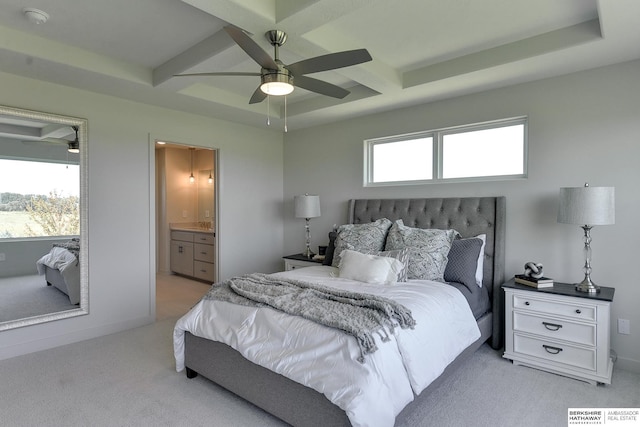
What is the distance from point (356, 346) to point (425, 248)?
5.20 ft

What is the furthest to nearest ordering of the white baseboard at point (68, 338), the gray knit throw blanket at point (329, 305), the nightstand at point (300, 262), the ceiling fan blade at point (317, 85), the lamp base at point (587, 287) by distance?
1. the nightstand at point (300, 262)
2. the white baseboard at point (68, 338)
3. the lamp base at point (587, 287)
4. the ceiling fan blade at point (317, 85)
5. the gray knit throw blanket at point (329, 305)

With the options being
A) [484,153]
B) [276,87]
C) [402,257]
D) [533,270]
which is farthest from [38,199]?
[533,270]

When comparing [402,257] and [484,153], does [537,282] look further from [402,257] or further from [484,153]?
[484,153]

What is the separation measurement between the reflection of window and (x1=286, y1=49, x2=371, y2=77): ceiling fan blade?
2746mm

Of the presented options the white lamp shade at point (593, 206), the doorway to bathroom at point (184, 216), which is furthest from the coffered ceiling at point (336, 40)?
the doorway to bathroom at point (184, 216)

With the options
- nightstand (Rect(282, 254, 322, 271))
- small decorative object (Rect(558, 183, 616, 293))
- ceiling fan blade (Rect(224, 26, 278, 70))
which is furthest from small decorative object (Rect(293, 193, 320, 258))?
small decorative object (Rect(558, 183, 616, 293))

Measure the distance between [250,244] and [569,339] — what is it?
153 inches

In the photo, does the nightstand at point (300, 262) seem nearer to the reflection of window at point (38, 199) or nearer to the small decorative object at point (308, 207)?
the small decorative object at point (308, 207)

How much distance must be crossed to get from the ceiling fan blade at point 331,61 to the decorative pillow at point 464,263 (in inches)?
77.9

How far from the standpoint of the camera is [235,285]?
2781mm

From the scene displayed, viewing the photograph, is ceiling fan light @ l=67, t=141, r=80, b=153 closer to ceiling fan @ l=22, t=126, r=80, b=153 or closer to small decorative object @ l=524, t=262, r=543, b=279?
ceiling fan @ l=22, t=126, r=80, b=153

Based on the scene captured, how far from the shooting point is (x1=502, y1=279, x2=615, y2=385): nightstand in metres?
2.66

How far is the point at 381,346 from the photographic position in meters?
1.87

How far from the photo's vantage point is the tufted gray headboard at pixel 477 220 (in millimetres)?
3369
